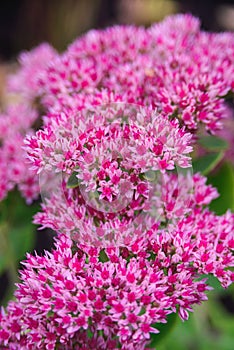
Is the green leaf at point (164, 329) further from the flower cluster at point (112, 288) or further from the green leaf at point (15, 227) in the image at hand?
the green leaf at point (15, 227)

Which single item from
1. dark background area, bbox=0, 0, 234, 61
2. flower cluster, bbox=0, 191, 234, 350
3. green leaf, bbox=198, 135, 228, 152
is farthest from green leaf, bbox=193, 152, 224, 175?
dark background area, bbox=0, 0, 234, 61

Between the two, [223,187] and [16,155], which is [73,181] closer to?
[16,155]

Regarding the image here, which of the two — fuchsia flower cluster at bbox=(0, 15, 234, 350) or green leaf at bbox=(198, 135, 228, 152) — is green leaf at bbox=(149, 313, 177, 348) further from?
green leaf at bbox=(198, 135, 228, 152)

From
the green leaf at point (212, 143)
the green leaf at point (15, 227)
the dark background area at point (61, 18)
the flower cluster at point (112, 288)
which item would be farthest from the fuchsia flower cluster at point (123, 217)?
the dark background area at point (61, 18)

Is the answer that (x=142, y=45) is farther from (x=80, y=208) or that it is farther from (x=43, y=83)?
(x=80, y=208)

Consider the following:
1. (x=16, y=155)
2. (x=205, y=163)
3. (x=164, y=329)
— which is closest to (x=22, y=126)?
(x=16, y=155)
